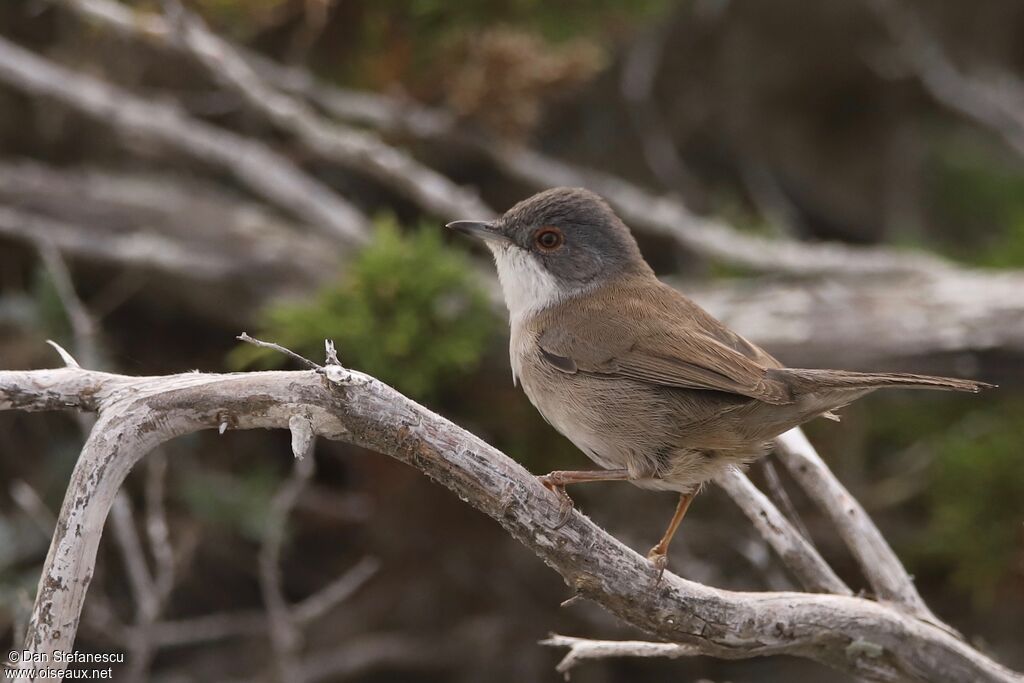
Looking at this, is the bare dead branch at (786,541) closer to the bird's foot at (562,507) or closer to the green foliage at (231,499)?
the bird's foot at (562,507)

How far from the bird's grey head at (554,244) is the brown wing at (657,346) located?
165 mm

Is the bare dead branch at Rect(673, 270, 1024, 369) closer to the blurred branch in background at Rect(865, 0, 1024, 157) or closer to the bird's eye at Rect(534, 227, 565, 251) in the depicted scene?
the bird's eye at Rect(534, 227, 565, 251)

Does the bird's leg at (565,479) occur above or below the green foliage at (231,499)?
below

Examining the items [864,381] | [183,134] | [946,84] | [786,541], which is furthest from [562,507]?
[946,84]

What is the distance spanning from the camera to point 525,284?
3.86 metres

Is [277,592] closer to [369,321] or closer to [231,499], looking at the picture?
[231,499]

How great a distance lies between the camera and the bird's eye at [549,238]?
3.87 metres

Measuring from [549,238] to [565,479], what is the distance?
1.16m

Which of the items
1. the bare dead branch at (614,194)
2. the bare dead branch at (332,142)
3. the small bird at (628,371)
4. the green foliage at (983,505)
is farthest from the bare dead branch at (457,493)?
the bare dead branch at (614,194)

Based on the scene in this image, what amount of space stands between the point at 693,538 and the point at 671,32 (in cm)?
398

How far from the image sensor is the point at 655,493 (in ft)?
18.7

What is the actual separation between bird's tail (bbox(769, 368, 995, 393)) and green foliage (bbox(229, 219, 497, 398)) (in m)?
2.02

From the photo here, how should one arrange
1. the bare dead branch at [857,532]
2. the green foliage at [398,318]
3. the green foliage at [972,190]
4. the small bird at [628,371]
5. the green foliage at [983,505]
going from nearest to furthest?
the small bird at [628,371], the bare dead branch at [857,532], the green foliage at [398,318], the green foliage at [983,505], the green foliage at [972,190]

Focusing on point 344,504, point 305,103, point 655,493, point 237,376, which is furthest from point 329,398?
point 305,103
